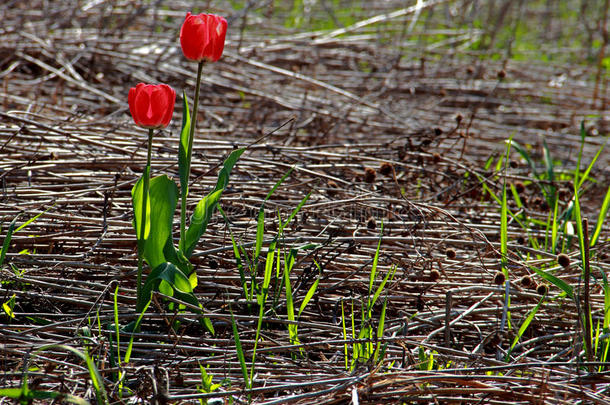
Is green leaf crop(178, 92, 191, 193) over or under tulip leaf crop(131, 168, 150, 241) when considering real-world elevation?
over

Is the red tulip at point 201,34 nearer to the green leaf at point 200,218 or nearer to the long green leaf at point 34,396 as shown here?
the green leaf at point 200,218

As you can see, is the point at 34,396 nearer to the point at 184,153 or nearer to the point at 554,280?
the point at 184,153

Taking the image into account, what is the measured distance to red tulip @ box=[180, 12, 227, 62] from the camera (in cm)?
142

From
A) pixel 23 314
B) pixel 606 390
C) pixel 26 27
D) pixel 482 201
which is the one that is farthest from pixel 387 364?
pixel 26 27

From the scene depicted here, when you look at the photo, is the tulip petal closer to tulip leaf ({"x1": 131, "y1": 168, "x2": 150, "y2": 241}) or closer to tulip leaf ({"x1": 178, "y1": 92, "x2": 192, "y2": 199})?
tulip leaf ({"x1": 178, "y1": 92, "x2": 192, "y2": 199})

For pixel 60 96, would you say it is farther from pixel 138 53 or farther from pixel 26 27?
pixel 26 27

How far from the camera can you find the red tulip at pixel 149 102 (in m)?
1.36

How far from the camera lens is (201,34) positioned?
1.42 metres

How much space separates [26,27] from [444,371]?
418 cm

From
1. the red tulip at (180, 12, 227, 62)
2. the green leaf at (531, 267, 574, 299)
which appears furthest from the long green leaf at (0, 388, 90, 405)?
the green leaf at (531, 267, 574, 299)

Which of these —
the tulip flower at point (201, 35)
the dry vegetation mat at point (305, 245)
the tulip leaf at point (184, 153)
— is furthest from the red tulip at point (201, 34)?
the dry vegetation mat at point (305, 245)

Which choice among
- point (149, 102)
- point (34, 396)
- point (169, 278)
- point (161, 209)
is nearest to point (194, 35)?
point (149, 102)

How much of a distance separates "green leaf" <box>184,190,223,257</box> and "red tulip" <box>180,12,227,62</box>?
34cm

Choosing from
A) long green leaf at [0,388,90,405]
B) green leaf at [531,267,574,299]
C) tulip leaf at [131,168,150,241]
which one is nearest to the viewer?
long green leaf at [0,388,90,405]
